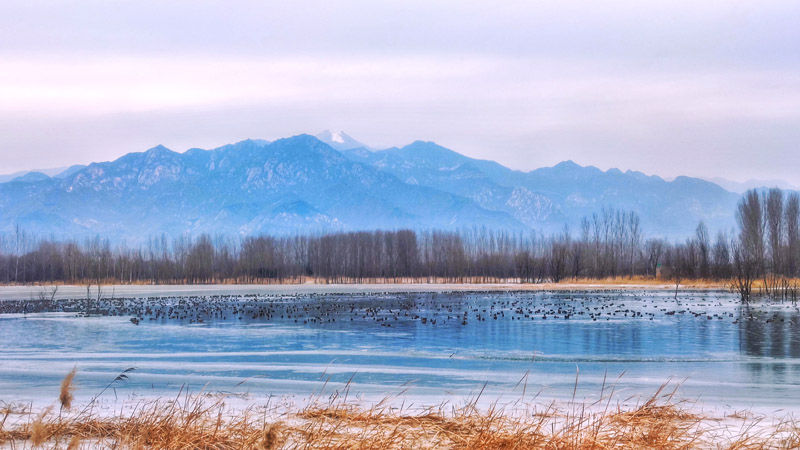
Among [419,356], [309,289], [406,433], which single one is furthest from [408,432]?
[309,289]

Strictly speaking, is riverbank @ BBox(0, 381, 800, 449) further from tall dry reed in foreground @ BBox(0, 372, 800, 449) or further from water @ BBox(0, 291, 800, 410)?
water @ BBox(0, 291, 800, 410)

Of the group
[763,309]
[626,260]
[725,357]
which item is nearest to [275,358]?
[725,357]

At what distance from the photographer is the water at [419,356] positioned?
1114cm

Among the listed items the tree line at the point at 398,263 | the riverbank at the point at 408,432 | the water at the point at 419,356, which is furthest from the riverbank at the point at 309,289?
the riverbank at the point at 408,432

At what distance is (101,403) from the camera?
31.9 ft

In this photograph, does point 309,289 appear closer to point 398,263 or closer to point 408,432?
point 398,263

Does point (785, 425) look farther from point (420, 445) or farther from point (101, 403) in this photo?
point (101, 403)

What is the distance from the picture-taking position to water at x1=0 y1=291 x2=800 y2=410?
11141 millimetres

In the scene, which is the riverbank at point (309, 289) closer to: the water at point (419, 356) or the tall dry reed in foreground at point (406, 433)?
the water at point (419, 356)

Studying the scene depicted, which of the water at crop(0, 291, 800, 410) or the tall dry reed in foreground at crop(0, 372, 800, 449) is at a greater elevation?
the tall dry reed in foreground at crop(0, 372, 800, 449)

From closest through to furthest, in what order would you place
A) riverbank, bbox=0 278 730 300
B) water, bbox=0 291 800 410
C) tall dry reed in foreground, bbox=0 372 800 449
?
tall dry reed in foreground, bbox=0 372 800 449 < water, bbox=0 291 800 410 < riverbank, bbox=0 278 730 300

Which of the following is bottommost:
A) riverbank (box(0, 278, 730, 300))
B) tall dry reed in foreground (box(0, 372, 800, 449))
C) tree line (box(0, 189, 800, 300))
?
riverbank (box(0, 278, 730, 300))

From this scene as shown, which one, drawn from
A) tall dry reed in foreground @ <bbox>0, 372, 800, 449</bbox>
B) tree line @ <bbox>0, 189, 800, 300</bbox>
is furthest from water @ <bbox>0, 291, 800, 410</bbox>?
tree line @ <bbox>0, 189, 800, 300</bbox>

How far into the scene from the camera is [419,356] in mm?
15883
